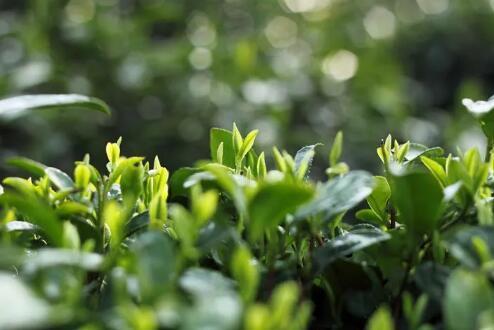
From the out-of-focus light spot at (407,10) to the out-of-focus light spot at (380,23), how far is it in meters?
0.12

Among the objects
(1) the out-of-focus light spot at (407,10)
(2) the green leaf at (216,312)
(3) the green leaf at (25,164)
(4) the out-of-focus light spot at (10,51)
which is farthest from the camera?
(1) the out-of-focus light spot at (407,10)

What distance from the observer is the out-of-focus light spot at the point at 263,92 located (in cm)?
412

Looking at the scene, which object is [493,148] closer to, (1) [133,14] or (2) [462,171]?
(2) [462,171]

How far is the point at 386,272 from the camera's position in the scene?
1.16 m

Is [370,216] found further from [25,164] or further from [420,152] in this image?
[25,164]

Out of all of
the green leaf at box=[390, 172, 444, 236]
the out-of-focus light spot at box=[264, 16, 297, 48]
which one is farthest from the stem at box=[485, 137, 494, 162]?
the out-of-focus light spot at box=[264, 16, 297, 48]

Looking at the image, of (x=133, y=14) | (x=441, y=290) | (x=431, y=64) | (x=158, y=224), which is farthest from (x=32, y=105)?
(x=431, y=64)

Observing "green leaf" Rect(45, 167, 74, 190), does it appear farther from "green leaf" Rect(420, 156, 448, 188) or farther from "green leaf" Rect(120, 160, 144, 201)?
"green leaf" Rect(420, 156, 448, 188)

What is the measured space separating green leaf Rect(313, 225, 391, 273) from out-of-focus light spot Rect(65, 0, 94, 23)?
3.52 m

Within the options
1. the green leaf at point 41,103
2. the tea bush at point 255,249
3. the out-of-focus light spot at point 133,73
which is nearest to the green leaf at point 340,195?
the tea bush at point 255,249

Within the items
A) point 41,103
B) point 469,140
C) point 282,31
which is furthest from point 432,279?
point 282,31

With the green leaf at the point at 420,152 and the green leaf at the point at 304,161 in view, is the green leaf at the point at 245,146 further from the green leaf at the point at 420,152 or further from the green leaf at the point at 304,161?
the green leaf at the point at 420,152

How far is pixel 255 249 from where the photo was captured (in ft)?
3.79

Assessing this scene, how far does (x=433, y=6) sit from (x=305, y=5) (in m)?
1.10
